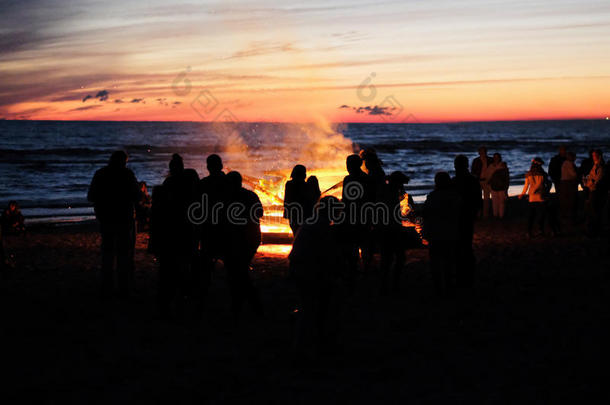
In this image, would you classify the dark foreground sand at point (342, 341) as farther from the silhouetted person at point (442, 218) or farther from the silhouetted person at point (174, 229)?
the silhouetted person at point (442, 218)

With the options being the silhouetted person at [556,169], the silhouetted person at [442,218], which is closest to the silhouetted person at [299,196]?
the silhouetted person at [442,218]

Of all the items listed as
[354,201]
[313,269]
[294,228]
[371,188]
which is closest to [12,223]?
[294,228]

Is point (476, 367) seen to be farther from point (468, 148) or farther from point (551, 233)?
point (468, 148)

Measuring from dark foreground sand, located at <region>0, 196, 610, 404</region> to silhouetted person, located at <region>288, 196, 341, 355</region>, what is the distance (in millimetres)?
286

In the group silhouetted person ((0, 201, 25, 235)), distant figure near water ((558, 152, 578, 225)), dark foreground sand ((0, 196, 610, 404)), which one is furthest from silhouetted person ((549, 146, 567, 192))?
silhouetted person ((0, 201, 25, 235))

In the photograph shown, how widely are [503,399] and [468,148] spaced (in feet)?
220

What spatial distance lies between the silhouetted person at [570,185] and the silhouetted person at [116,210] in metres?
10.2

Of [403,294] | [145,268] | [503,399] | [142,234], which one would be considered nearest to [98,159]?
[142,234]

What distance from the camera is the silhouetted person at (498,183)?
51.6 feet

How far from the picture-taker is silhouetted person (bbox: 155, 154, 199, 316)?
694 centimetres

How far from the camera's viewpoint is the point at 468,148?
69.5 meters

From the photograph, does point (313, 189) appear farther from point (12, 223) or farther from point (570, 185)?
point (12, 223)

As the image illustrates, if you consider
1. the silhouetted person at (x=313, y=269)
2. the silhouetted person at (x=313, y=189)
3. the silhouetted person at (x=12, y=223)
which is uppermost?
the silhouetted person at (x=313, y=189)

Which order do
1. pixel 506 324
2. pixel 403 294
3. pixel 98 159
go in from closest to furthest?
pixel 506 324 → pixel 403 294 → pixel 98 159
